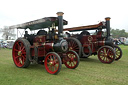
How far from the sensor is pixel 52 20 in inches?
159

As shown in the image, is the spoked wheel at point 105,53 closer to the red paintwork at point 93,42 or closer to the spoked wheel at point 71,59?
the red paintwork at point 93,42

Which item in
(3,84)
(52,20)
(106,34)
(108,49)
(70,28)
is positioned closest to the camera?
(3,84)

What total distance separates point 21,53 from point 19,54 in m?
0.10

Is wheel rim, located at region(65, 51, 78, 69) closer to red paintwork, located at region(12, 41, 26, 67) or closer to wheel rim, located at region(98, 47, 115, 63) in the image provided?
red paintwork, located at region(12, 41, 26, 67)

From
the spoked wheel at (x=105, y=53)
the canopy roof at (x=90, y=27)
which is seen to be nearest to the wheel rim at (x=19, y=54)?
the canopy roof at (x=90, y=27)

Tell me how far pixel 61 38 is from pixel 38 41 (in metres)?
0.89

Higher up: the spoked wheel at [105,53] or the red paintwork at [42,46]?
the red paintwork at [42,46]

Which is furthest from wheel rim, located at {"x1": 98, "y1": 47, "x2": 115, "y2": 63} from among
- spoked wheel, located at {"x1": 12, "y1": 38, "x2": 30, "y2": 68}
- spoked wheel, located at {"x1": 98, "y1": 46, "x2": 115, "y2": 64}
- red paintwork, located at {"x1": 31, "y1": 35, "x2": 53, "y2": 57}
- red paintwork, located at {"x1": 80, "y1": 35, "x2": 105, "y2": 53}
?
spoked wheel, located at {"x1": 12, "y1": 38, "x2": 30, "y2": 68}

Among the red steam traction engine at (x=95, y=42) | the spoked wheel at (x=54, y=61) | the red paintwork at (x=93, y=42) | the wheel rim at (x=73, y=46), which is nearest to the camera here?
the spoked wheel at (x=54, y=61)

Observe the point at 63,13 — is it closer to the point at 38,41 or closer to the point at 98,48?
the point at 38,41

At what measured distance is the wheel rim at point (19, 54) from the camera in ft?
15.1

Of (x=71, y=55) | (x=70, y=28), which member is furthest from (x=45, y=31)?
(x=70, y=28)

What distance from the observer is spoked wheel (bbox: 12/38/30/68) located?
4328 mm

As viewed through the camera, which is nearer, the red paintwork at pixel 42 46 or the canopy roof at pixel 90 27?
the red paintwork at pixel 42 46
